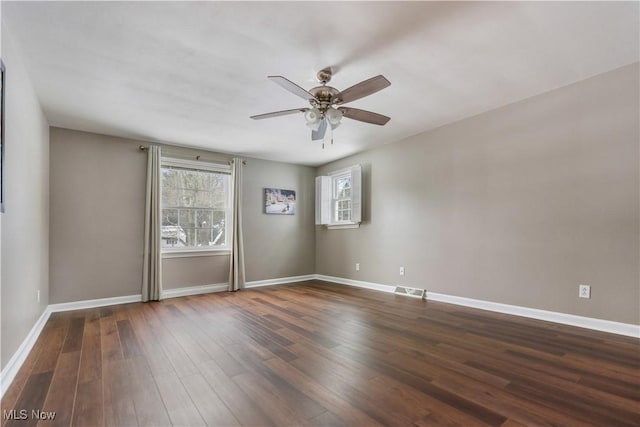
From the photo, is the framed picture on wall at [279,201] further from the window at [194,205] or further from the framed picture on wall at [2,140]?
the framed picture on wall at [2,140]

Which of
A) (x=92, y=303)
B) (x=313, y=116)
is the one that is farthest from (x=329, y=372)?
(x=92, y=303)

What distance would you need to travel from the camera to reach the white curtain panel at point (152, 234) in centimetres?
467

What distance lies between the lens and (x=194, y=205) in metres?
5.35

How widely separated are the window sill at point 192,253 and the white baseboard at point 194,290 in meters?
0.54

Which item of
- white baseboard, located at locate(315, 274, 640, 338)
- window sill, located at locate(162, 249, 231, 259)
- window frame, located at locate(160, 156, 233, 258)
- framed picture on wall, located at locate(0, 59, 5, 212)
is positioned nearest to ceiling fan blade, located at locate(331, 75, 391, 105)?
framed picture on wall, located at locate(0, 59, 5, 212)

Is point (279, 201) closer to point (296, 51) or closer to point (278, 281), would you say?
point (278, 281)

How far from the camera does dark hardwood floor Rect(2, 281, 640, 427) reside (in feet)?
5.48

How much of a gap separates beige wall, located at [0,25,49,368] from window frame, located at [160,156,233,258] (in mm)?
1649

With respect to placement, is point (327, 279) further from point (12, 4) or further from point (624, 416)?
point (12, 4)

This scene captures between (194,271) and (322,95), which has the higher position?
(322,95)

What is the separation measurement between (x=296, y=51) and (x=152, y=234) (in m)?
3.71

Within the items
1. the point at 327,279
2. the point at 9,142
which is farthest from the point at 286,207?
the point at 9,142

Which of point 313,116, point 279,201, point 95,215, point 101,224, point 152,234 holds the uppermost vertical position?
point 313,116

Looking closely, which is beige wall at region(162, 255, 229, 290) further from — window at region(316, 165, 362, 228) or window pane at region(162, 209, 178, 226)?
window at region(316, 165, 362, 228)
